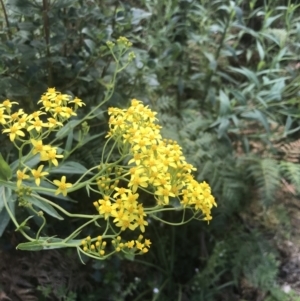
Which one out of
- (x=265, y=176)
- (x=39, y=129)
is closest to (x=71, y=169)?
(x=39, y=129)

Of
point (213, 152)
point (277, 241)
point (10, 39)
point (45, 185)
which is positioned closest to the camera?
point (45, 185)

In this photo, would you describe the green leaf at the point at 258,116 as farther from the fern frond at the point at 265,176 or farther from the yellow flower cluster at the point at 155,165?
the yellow flower cluster at the point at 155,165

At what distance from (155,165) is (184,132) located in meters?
0.67

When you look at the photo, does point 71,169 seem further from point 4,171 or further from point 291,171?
point 291,171

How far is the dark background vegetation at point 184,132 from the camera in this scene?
4.13 feet

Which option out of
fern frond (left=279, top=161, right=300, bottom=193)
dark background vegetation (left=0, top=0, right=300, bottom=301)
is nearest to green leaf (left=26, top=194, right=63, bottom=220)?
dark background vegetation (left=0, top=0, right=300, bottom=301)

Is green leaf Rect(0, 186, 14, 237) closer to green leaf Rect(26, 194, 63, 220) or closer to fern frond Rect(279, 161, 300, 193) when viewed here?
green leaf Rect(26, 194, 63, 220)

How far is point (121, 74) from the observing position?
1.40 metres

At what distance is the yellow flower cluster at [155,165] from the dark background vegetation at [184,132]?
392 mm

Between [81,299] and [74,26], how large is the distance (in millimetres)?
716

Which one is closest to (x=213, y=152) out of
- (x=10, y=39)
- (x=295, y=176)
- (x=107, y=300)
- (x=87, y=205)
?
(x=295, y=176)

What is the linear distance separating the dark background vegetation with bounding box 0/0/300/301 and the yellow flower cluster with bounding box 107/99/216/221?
15.4 inches

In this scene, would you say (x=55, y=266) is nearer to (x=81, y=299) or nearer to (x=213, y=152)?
(x=81, y=299)

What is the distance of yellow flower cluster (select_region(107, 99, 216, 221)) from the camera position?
0.80 metres
